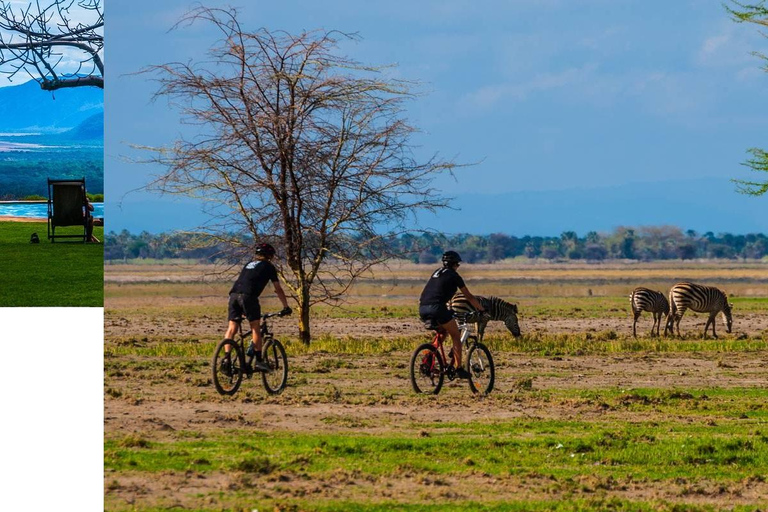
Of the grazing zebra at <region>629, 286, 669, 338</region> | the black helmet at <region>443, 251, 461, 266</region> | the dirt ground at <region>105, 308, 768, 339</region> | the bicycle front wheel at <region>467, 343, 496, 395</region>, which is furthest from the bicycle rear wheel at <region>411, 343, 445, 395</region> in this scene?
the grazing zebra at <region>629, 286, 669, 338</region>

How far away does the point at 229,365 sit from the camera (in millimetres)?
15164

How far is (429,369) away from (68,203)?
75.1ft

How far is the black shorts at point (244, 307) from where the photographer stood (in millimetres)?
14703

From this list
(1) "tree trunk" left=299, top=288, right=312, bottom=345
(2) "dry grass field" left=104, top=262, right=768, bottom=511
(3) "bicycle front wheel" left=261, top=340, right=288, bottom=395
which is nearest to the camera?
(2) "dry grass field" left=104, top=262, right=768, bottom=511

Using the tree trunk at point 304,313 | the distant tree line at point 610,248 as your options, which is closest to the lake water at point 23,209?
the tree trunk at point 304,313

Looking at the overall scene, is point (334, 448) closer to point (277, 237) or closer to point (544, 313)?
point (277, 237)

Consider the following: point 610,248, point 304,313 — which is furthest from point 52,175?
point 610,248

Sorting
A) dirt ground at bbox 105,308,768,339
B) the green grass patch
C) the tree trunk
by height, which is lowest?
the green grass patch

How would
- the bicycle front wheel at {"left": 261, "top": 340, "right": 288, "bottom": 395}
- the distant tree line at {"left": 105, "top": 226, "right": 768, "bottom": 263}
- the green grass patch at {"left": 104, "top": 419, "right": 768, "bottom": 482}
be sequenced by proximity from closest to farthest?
the green grass patch at {"left": 104, "top": 419, "right": 768, "bottom": 482} → the bicycle front wheel at {"left": 261, "top": 340, "right": 288, "bottom": 395} → the distant tree line at {"left": 105, "top": 226, "right": 768, "bottom": 263}

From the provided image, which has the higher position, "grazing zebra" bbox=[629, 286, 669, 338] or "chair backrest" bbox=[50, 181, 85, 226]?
"chair backrest" bbox=[50, 181, 85, 226]

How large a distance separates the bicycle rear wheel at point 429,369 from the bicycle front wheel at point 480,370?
0.36 m

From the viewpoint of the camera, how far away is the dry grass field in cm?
1069

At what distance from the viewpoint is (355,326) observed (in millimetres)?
34219

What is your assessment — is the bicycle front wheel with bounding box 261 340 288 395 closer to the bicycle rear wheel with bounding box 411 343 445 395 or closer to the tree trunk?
the bicycle rear wheel with bounding box 411 343 445 395
